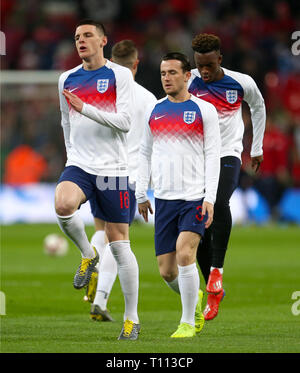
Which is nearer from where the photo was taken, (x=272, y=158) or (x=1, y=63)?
(x=272, y=158)

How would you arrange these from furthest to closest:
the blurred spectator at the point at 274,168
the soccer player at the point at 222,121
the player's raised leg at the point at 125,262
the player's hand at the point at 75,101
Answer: the blurred spectator at the point at 274,168 → the soccer player at the point at 222,121 → the player's raised leg at the point at 125,262 → the player's hand at the point at 75,101

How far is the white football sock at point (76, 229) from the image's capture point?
7355 millimetres

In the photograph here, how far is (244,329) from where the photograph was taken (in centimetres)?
789

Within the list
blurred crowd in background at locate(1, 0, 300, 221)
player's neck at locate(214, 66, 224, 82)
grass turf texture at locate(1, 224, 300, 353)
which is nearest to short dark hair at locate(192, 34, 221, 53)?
player's neck at locate(214, 66, 224, 82)

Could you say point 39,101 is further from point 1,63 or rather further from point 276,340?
point 276,340

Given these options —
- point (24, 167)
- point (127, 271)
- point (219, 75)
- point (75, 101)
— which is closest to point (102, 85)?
point (75, 101)

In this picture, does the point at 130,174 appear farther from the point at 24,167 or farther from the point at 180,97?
the point at 24,167

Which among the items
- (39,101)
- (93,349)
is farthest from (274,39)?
(93,349)

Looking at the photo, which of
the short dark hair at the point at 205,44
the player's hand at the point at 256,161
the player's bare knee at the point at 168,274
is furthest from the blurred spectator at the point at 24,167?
the player's bare knee at the point at 168,274

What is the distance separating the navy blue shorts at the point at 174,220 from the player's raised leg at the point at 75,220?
558 millimetres

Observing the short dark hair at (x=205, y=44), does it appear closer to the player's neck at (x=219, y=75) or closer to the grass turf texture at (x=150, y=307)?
the player's neck at (x=219, y=75)

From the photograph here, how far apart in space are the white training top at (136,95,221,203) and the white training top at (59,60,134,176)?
0.96 ft

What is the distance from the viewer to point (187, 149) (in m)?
7.30
